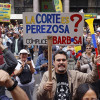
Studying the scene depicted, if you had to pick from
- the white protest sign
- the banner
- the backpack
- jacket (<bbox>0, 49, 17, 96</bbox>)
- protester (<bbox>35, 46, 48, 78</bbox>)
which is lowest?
the backpack

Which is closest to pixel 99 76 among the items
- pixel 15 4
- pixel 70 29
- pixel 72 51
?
pixel 70 29

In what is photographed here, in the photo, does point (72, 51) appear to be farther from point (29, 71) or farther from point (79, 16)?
point (79, 16)

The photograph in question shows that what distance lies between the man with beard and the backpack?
1.90 meters

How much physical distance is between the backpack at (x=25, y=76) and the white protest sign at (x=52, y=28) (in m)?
1.57

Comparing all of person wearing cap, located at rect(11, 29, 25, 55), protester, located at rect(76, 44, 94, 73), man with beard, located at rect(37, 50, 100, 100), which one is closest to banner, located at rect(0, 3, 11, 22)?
person wearing cap, located at rect(11, 29, 25, 55)

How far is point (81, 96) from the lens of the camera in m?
2.57

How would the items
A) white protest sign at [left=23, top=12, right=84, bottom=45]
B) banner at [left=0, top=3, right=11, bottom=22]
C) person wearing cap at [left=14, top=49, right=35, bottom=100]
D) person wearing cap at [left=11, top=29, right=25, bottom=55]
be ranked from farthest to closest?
banner at [left=0, top=3, right=11, bottom=22], person wearing cap at [left=11, top=29, right=25, bottom=55], person wearing cap at [left=14, top=49, right=35, bottom=100], white protest sign at [left=23, top=12, right=84, bottom=45]

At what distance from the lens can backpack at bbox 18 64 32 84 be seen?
5.23 m

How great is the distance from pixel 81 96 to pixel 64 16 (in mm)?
1614

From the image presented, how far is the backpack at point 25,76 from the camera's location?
523 cm

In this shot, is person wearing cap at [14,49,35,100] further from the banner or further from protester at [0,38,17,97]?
the banner

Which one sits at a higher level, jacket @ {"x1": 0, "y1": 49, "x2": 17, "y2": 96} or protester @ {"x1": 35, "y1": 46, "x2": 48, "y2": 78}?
jacket @ {"x1": 0, "y1": 49, "x2": 17, "y2": 96}

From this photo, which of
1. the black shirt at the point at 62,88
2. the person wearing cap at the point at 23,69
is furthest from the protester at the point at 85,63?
the black shirt at the point at 62,88

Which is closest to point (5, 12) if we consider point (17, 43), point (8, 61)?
point (17, 43)
